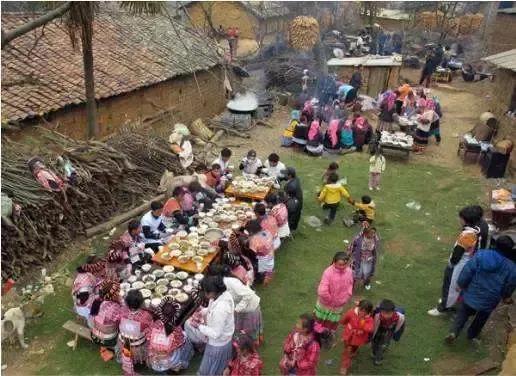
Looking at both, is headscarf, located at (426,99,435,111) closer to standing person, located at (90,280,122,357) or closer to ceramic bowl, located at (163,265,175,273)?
ceramic bowl, located at (163,265,175,273)

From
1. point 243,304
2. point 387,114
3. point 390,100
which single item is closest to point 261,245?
point 243,304

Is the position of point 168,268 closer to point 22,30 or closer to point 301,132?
point 22,30

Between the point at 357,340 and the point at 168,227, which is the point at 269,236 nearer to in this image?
the point at 168,227

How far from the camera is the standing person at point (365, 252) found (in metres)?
6.84

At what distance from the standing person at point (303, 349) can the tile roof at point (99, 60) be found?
6.77m

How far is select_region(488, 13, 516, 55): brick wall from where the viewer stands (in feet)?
61.0

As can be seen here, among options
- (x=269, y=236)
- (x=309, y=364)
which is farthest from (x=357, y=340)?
(x=269, y=236)

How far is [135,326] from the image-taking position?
543cm

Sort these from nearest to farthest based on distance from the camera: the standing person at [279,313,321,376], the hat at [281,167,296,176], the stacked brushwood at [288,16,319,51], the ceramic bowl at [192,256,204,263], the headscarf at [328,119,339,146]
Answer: the standing person at [279,313,321,376], the ceramic bowl at [192,256,204,263], the hat at [281,167,296,176], the headscarf at [328,119,339,146], the stacked brushwood at [288,16,319,51]

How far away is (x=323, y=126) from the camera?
47.9ft

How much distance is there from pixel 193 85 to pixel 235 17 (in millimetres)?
12255

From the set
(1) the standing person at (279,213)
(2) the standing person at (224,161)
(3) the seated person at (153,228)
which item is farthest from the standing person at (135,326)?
(2) the standing person at (224,161)

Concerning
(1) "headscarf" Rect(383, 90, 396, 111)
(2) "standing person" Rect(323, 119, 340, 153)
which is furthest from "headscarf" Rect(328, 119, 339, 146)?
(1) "headscarf" Rect(383, 90, 396, 111)

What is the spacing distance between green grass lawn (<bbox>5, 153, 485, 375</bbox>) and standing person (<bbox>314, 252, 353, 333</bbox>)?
0.72 metres
